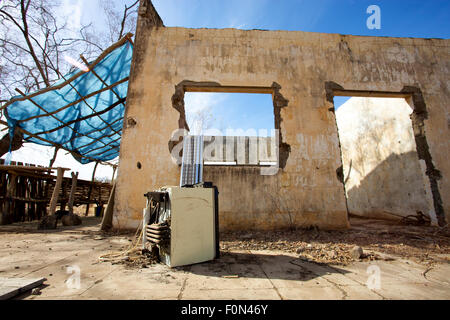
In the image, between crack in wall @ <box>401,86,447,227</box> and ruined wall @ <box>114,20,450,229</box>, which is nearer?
ruined wall @ <box>114,20,450,229</box>

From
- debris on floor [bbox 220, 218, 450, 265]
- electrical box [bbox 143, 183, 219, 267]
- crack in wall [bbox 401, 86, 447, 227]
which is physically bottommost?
debris on floor [bbox 220, 218, 450, 265]

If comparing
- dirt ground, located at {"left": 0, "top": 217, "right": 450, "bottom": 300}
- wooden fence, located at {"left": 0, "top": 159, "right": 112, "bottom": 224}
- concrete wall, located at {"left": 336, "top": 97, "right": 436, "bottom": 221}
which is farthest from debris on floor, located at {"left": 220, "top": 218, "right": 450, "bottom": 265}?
wooden fence, located at {"left": 0, "top": 159, "right": 112, "bottom": 224}

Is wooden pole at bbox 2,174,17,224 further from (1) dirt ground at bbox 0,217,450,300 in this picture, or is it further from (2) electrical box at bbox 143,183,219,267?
(2) electrical box at bbox 143,183,219,267

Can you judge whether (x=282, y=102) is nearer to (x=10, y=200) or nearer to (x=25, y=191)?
(x=10, y=200)

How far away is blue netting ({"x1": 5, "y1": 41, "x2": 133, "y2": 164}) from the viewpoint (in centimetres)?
565

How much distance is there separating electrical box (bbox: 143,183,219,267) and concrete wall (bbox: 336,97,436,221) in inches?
224

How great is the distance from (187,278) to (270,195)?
3119 millimetres

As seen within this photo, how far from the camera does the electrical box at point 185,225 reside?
7.94ft

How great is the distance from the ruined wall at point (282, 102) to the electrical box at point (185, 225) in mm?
1987

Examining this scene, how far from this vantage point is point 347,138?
969 cm

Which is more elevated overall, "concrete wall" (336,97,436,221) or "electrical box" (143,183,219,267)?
"concrete wall" (336,97,436,221)

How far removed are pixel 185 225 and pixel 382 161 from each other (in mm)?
8069

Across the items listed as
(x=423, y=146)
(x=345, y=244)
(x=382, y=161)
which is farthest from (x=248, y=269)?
(x=382, y=161)
